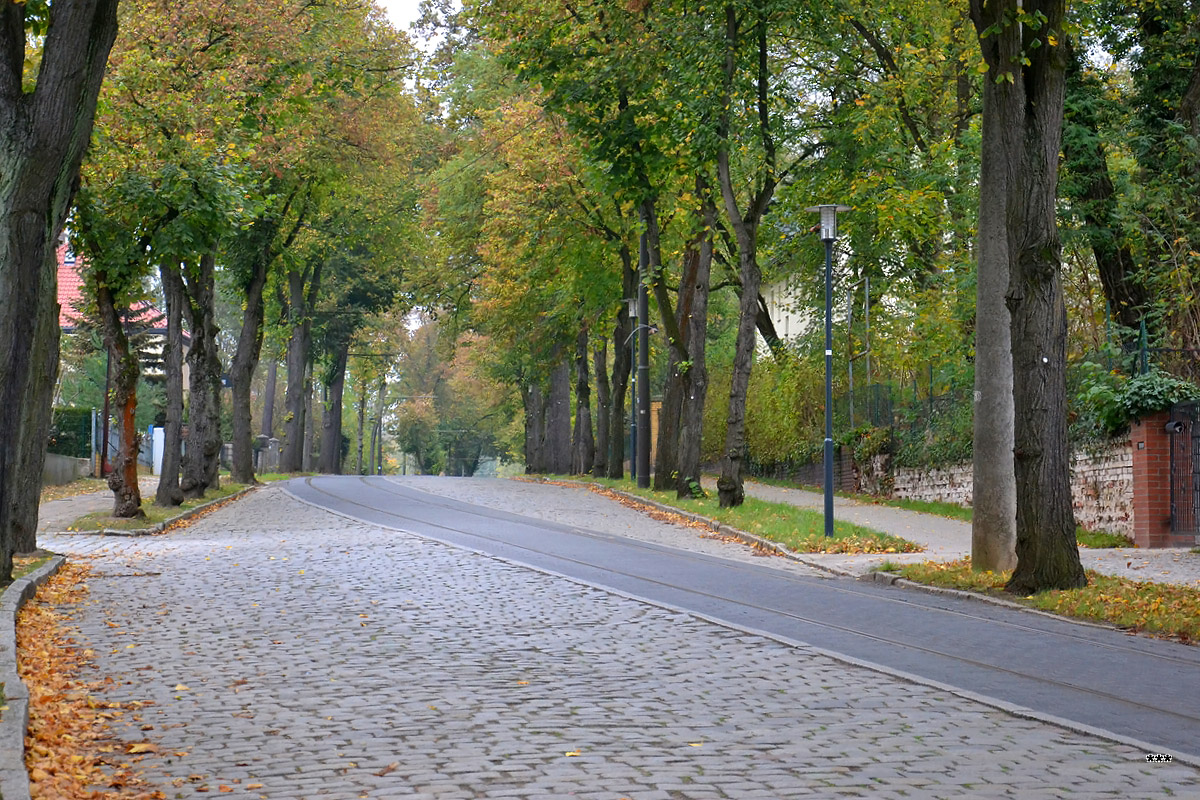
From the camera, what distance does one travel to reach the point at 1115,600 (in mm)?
13828

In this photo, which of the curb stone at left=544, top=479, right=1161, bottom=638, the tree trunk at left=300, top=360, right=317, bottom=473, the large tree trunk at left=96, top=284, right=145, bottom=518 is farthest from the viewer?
the tree trunk at left=300, top=360, right=317, bottom=473

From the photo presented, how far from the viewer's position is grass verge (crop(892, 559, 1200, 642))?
41.2ft

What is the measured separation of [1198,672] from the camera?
10078 millimetres

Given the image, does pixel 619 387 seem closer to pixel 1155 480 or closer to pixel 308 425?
pixel 1155 480

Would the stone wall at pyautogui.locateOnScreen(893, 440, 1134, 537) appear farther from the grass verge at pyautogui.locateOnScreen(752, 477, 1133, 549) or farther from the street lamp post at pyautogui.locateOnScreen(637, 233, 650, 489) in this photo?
the street lamp post at pyautogui.locateOnScreen(637, 233, 650, 489)

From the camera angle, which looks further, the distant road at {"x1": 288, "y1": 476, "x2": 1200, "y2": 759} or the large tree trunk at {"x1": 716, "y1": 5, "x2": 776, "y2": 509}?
the large tree trunk at {"x1": 716, "y1": 5, "x2": 776, "y2": 509}

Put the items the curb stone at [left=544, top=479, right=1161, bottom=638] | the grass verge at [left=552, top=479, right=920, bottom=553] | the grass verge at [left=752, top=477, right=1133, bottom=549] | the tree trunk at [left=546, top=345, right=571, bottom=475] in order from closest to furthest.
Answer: the curb stone at [left=544, top=479, right=1161, bottom=638], the grass verge at [left=552, top=479, right=920, bottom=553], the grass verge at [left=752, top=477, right=1133, bottom=549], the tree trunk at [left=546, top=345, right=571, bottom=475]

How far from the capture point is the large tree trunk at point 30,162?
12891mm

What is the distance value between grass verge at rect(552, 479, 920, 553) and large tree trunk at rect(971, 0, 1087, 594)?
6415 millimetres

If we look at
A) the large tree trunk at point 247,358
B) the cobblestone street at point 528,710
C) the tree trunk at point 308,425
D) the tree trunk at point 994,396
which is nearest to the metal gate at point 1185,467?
the tree trunk at point 994,396

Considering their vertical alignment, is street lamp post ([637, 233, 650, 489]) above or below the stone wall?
above

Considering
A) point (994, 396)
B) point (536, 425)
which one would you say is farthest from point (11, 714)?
point (536, 425)

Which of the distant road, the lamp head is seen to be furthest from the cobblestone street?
the lamp head

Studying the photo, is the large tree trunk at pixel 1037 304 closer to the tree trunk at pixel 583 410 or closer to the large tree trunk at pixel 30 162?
the large tree trunk at pixel 30 162
